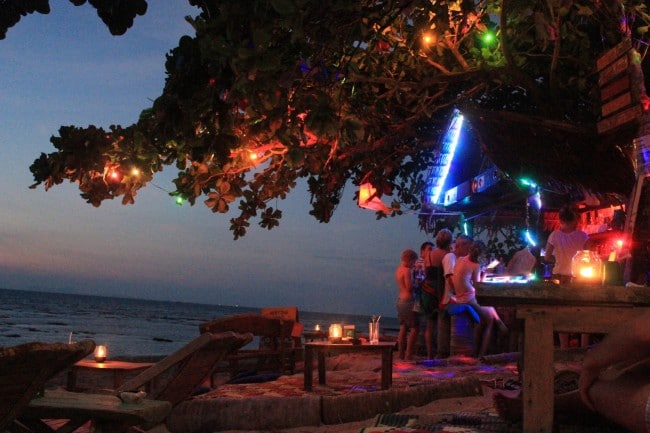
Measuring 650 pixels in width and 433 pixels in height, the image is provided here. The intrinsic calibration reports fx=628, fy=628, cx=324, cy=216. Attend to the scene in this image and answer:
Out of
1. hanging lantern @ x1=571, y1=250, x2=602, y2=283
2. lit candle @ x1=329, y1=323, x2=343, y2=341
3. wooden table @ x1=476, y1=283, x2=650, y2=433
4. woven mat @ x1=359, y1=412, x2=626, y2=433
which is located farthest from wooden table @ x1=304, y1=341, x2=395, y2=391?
wooden table @ x1=476, y1=283, x2=650, y2=433

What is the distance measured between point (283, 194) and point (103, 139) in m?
2.64

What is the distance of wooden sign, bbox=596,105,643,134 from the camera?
6.30 meters

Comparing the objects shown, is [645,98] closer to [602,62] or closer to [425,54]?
[602,62]

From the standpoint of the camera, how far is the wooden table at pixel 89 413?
110 inches

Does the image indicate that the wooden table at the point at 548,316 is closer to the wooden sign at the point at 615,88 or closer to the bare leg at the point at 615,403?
the bare leg at the point at 615,403

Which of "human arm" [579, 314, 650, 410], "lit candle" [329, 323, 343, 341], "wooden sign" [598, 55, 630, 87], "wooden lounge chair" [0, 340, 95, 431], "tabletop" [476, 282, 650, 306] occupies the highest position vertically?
"wooden sign" [598, 55, 630, 87]

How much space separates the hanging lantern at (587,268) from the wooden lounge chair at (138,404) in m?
2.14

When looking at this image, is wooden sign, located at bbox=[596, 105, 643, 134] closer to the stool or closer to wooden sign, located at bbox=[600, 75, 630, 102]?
wooden sign, located at bbox=[600, 75, 630, 102]

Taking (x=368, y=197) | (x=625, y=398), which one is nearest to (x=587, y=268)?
(x=625, y=398)

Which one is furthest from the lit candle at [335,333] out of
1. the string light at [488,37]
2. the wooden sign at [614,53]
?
the wooden sign at [614,53]

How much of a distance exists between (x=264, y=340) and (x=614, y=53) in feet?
19.4

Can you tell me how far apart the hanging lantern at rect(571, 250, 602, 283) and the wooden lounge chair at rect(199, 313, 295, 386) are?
4896 millimetres

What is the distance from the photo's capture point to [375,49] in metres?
7.52

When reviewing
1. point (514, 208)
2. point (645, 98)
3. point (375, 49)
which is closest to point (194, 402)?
point (375, 49)
